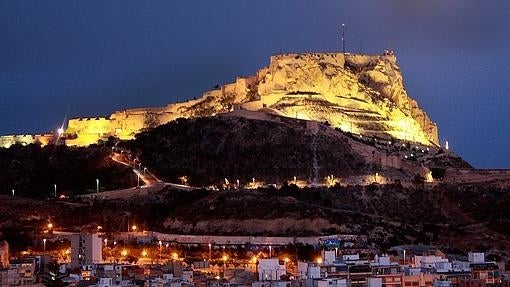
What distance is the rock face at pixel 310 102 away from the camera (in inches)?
3548

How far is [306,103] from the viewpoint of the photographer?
9038 cm

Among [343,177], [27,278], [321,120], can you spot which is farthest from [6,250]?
[321,120]

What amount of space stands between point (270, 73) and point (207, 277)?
5349 centimetres

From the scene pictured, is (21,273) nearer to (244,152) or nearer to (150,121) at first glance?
(244,152)

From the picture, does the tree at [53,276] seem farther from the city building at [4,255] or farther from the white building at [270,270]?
the white building at [270,270]

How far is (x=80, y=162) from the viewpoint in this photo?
3196 inches

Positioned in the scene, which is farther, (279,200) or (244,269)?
(279,200)

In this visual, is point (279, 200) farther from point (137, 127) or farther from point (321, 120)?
point (137, 127)

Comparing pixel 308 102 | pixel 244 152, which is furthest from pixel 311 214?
pixel 308 102

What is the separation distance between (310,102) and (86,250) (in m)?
43.4

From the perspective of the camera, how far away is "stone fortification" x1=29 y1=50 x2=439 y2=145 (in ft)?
296

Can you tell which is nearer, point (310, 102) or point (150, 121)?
point (310, 102)

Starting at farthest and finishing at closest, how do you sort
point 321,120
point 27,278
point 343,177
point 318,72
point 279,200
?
1. point 318,72
2. point 321,120
3. point 343,177
4. point 279,200
5. point 27,278

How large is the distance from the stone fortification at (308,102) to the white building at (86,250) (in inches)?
1478
